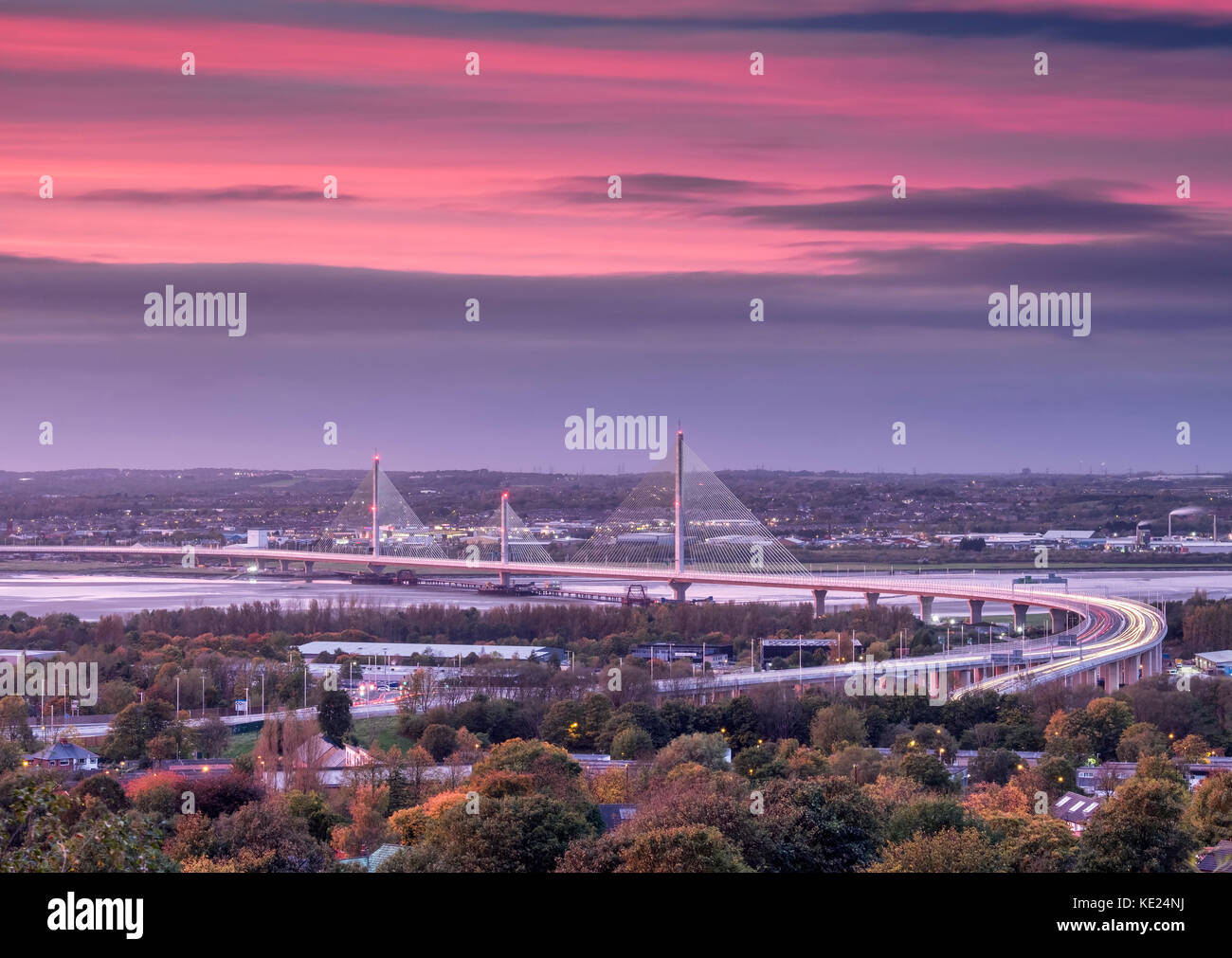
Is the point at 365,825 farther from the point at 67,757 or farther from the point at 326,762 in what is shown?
the point at 67,757

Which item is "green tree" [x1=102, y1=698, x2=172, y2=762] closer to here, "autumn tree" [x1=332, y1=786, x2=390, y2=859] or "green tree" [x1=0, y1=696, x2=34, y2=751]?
"green tree" [x1=0, y1=696, x2=34, y2=751]

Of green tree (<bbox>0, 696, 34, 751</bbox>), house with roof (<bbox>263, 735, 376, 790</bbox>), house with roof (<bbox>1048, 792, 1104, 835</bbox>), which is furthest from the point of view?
green tree (<bbox>0, 696, 34, 751</bbox>)

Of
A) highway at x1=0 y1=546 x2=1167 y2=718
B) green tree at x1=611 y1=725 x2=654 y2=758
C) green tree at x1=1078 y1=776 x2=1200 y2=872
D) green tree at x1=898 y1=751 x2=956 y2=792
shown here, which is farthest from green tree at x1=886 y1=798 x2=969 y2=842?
highway at x1=0 y1=546 x2=1167 y2=718

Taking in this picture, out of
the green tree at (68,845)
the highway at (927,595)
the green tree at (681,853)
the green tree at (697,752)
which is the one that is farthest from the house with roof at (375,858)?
the highway at (927,595)

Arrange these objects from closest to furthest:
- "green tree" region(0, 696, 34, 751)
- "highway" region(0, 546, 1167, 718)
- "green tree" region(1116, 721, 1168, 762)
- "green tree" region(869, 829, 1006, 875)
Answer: "green tree" region(869, 829, 1006, 875), "green tree" region(1116, 721, 1168, 762), "green tree" region(0, 696, 34, 751), "highway" region(0, 546, 1167, 718)

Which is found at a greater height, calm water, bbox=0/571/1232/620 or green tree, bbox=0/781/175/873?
green tree, bbox=0/781/175/873

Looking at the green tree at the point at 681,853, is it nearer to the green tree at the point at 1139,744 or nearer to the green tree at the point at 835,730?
the green tree at the point at 835,730

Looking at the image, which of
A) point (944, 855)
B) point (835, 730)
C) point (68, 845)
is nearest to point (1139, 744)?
point (835, 730)
